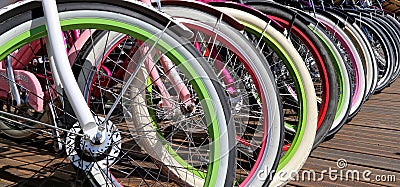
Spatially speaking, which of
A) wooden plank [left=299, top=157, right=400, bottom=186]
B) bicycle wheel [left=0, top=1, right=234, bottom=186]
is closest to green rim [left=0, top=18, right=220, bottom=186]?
bicycle wheel [left=0, top=1, right=234, bottom=186]

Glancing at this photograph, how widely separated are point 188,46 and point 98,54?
42 cm

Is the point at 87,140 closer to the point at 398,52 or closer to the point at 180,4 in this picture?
the point at 180,4

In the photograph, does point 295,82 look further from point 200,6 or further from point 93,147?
point 93,147

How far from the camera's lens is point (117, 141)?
1523 mm

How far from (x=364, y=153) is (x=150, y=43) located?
1596 mm

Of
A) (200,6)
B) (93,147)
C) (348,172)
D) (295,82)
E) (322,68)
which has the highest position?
(200,6)

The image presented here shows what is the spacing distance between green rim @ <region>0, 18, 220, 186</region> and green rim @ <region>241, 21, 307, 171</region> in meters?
0.56

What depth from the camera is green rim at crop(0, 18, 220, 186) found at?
49.6 inches

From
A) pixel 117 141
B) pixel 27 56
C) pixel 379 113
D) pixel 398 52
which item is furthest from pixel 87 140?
pixel 398 52

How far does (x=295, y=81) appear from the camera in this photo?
78.4 inches

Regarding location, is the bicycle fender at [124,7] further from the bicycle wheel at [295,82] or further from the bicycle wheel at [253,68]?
the bicycle wheel at [295,82]

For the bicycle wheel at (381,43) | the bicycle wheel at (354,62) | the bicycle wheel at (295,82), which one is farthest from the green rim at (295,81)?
the bicycle wheel at (381,43)

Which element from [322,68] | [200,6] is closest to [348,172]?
[322,68]

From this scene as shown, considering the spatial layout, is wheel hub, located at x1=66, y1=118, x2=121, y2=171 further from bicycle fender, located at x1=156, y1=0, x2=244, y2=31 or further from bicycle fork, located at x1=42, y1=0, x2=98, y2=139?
bicycle fender, located at x1=156, y1=0, x2=244, y2=31
